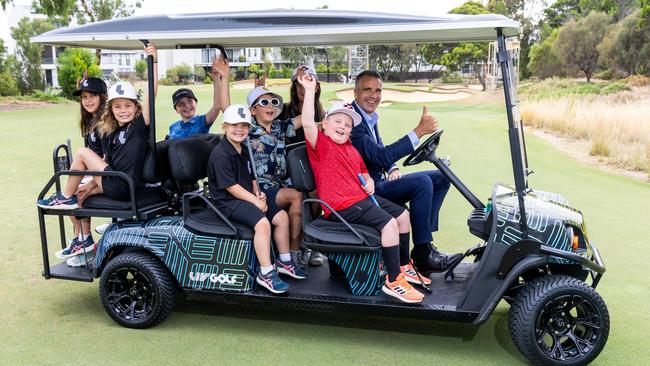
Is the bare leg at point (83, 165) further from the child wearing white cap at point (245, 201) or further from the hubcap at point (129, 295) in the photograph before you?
the child wearing white cap at point (245, 201)

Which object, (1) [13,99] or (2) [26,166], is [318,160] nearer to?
(2) [26,166]

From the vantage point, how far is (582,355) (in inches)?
129

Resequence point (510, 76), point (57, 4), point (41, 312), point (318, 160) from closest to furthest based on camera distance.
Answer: point (510, 76) < point (318, 160) < point (41, 312) < point (57, 4)

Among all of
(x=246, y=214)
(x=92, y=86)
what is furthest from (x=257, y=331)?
(x=92, y=86)

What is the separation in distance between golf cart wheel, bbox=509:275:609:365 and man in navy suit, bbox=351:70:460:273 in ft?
2.21

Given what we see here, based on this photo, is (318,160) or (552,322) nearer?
(552,322)

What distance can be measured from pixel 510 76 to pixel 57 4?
88.9ft

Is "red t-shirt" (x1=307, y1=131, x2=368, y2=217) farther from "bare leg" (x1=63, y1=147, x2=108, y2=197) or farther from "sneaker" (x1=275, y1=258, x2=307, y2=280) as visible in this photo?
"bare leg" (x1=63, y1=147, x2=108, y2=197)

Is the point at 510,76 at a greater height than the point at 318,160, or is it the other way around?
the point at 510,76

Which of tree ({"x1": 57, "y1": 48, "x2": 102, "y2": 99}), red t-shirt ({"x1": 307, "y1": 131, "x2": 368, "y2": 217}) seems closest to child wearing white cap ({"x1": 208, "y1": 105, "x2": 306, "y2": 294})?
red t-shirt ({"x1": 307, "y1": 131, "x2": 368, "y2": 217})

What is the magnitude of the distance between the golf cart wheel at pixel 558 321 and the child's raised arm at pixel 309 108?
150cm

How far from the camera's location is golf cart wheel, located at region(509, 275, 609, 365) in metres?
3.23

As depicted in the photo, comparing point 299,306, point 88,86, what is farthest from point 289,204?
point 88,86

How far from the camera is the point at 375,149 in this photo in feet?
12.5
